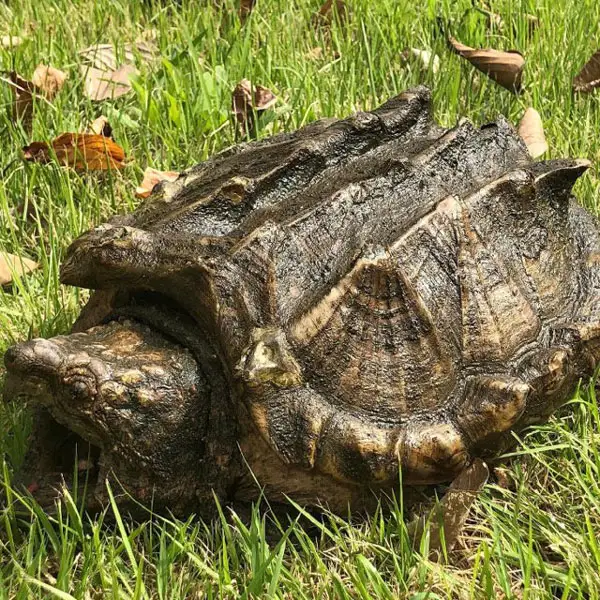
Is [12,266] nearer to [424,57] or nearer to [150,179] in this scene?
[150,179]

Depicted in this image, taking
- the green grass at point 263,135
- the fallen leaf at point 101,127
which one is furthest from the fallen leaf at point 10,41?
the fallen leaf at point 101,127

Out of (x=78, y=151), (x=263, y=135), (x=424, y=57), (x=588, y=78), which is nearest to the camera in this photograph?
(x=78, y=151)

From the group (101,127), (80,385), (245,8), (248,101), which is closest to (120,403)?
(80,385)

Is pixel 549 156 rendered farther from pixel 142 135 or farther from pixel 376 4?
pixel 142 135

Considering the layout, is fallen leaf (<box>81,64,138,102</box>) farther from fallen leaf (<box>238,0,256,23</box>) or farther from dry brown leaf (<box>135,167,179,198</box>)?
fallen leaf (<box>238,0,256,23</box>)

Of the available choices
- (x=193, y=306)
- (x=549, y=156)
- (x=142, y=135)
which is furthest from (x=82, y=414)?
(x=549, y=156)

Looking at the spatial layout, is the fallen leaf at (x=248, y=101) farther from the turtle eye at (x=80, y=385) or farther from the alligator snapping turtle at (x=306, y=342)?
the turtle eye at (x=80, y=385)

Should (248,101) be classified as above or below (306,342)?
above
